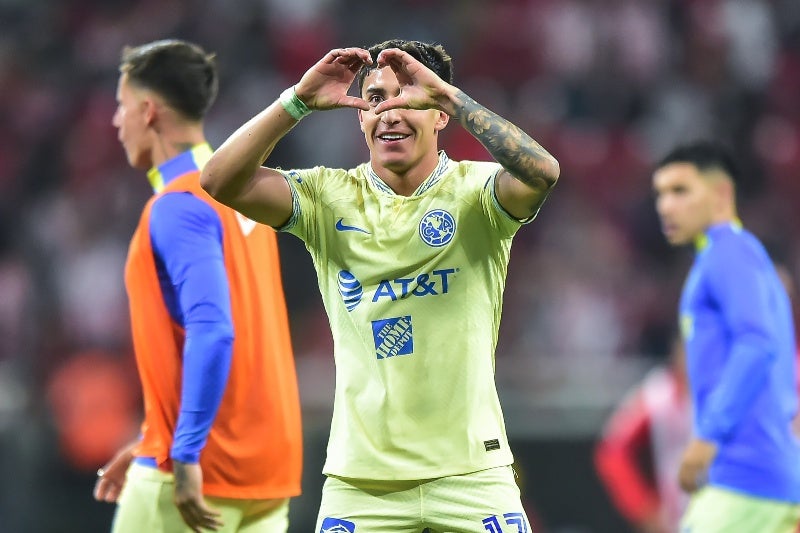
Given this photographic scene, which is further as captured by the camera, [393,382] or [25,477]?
[25,477]

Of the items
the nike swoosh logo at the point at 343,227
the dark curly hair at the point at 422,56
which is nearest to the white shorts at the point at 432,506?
the nike swoosh logo at the point at 343,227

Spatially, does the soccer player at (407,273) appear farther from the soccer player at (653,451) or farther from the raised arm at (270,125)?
the soccer player at (653,451)

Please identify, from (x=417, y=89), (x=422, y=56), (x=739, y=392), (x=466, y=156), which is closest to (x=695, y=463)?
(x=739, y=392)

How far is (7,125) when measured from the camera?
39.3 feet

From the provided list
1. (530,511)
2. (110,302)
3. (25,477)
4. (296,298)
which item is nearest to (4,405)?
(25,477)

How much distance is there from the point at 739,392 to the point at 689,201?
0.95 meters

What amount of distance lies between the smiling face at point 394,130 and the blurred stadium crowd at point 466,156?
4809 millimetres

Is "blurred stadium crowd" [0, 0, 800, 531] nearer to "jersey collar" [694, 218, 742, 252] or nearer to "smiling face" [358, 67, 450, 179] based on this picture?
"jersey collar" [694, 218, 742, 252]

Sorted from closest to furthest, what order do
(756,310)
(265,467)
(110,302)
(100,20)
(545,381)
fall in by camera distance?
(265,467) < (756,310) < (545,381) < (110,302) < (100,20)

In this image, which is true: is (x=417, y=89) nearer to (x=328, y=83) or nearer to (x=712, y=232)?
(x=328, y=83)

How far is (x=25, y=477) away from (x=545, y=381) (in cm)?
351

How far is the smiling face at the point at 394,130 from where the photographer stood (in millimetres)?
3965

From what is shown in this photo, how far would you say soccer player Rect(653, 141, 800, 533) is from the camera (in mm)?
5496

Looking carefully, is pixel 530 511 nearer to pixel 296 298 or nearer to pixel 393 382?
pixel 296 298
